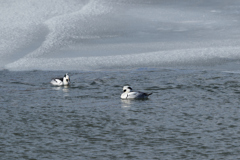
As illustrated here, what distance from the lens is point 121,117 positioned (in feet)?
31.3

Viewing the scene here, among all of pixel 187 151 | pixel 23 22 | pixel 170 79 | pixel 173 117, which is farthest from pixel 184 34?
pixel 187 151

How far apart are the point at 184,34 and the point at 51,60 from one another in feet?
17.0

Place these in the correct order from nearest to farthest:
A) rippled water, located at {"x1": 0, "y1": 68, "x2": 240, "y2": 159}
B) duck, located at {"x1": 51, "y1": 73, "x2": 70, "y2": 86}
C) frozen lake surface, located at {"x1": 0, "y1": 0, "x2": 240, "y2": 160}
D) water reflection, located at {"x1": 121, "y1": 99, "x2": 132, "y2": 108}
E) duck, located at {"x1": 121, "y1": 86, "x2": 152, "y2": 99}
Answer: rippled water, located at {"x1": 0, "y1": 68, "x2": 240, "y2": 159}, frozen lake surface, located at {"x1": 0, "y1": 0, "x2": 240, "y2": 160}, water reflection, located at {"x1": 121, "y1": 99, "x2": 132, "y2": 108}, duck, located at {"x1": 121, "y1": 86, "x2": 152, "y2": 99}, duck, located at {"x1": 51, "y1": 73, "x2": 70, "y2": 86}

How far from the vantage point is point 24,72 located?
15.0m

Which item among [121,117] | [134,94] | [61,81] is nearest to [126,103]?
[134,94]

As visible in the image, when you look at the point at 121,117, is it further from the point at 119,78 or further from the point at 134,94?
the point at 119,78

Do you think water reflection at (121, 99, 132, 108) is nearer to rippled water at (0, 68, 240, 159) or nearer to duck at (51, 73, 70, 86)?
rippled water at (0, 68, 240, 159)

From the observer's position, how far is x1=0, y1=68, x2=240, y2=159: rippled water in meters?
7.37

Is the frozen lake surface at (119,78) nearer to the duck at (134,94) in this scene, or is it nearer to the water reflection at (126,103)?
the water reflection at (126,103)

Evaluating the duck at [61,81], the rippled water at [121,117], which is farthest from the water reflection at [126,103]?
the duck at [61,81]

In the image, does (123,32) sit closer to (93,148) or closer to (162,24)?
(162,24)

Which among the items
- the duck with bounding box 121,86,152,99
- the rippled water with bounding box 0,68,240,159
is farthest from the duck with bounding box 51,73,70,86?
the duck with bounding box 121,86,152,99

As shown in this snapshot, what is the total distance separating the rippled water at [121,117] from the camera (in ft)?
24.2

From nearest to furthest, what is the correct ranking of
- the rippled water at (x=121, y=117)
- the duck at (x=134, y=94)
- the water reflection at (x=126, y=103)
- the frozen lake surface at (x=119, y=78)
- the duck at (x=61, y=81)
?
the rippled water at (x=121, y=117)
the frozen lake surface at (x=119, y=78)
the water reflection at (x=126, y=103)
the duck at (x=134, y=94)
the duck at (x=61, y=81)
